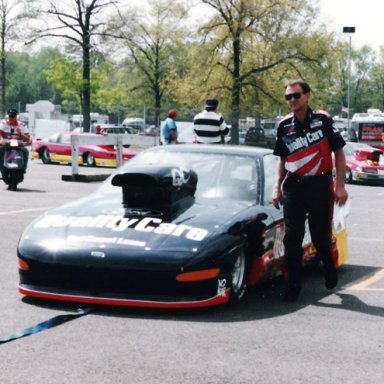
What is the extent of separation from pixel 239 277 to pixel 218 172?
3.86 ft

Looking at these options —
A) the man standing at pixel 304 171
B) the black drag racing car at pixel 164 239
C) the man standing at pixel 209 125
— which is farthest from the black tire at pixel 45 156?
the man standing at pixel 304 171

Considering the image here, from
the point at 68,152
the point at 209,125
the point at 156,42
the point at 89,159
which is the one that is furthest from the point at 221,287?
the point at 156,42

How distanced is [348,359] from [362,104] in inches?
4340

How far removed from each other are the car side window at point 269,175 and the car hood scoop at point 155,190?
0.68m

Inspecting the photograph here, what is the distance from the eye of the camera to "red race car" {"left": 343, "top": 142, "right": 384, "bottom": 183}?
25.6 meters

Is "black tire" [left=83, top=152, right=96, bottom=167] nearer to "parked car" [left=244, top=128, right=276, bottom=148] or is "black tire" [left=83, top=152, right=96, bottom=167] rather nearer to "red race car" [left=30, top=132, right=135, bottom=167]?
"red race car" [left=30, top=132, right=135, bottom=167]

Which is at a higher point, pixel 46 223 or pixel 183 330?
pixel 46 223

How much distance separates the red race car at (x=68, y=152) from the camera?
96.9ft

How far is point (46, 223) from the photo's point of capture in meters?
6.79

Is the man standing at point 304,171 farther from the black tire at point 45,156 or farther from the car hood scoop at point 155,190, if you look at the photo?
the black tire at point 45,156

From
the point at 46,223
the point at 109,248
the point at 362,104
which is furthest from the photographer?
the point at 362,104

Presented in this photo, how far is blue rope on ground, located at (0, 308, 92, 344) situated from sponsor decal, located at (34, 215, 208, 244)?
22.6 inches

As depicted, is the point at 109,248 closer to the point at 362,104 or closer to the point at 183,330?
the point at 183,330

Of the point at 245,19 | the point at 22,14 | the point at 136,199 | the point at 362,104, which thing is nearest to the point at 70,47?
the point at 22,14
